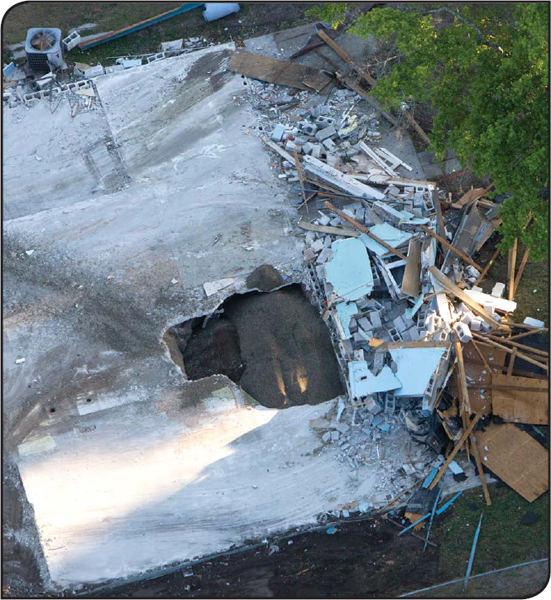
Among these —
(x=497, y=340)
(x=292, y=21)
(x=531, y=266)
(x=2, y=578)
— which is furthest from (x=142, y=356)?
(x=292, y=21)

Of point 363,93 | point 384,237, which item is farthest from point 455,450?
point 363,93

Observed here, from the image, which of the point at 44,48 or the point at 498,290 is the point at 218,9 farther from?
the point at 498,290

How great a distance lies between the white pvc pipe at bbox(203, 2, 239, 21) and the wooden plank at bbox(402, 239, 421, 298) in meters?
8.71

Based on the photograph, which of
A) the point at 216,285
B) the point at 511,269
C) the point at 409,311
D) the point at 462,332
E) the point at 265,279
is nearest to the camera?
the point at 462,332

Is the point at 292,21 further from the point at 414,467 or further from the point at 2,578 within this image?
the point at 2,578

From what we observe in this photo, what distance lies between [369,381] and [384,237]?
336 centimetres

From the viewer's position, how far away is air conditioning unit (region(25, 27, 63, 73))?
2055 centimetres

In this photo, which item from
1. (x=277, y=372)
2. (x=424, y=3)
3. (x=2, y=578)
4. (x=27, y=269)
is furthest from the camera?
(x=424, y=3)

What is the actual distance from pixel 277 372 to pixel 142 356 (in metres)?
3.00

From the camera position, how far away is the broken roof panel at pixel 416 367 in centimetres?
1598

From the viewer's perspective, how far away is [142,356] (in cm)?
1731

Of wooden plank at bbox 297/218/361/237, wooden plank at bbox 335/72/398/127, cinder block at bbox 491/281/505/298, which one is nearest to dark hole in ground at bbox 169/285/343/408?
wooden plank at bbox 297/218/361/237

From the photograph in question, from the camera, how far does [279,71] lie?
816 inches

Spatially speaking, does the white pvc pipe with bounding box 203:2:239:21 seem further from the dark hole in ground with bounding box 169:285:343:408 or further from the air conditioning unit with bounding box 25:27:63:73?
the dark hole in ground with bounding box 169:285:343:408
